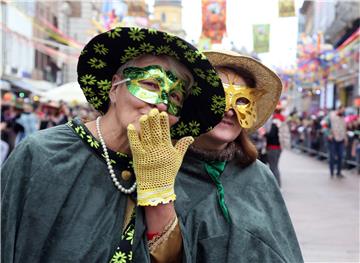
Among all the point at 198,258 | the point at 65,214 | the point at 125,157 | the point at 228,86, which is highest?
the point at 228,86

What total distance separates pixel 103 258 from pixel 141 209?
0.21 m

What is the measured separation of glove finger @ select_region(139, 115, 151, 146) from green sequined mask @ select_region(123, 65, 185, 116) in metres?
0.12

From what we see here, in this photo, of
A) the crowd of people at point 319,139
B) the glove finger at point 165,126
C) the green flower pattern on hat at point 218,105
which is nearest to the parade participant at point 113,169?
the glove finger at point 165,126

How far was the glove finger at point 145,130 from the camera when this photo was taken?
1.91m

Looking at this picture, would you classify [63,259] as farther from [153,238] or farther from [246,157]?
[246,157]

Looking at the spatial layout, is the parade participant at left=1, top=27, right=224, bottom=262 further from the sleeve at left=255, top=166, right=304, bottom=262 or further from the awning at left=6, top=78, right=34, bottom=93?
the awning at left=6, top=78, right=34, bottom=93

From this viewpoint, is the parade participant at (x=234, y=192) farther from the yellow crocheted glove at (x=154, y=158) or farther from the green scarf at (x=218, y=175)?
the yellow crocheted glove at (x=154, y=158)

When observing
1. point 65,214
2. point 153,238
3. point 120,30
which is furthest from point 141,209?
point 120,30

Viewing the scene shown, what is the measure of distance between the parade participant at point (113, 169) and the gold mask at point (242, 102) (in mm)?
447

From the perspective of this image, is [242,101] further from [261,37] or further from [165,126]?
[261,37]

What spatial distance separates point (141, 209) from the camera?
206 centimetres

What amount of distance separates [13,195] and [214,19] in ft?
46.0

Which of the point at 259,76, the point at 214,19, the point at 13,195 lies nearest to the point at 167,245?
the point at 13,195

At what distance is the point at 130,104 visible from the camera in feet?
6.70
